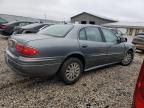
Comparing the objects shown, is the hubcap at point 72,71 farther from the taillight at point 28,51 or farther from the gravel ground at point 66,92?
the taillight at point 28,51

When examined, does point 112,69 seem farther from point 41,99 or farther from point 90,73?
point 41,99

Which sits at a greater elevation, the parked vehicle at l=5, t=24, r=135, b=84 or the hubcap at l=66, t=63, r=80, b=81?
the parked vehicle at l=5, t=24, r=135, b=84

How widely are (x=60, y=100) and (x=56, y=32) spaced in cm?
186

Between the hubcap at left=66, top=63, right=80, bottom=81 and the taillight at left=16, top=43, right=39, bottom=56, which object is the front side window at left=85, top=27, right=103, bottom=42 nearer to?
the hubcap at left=66, top=63, right=80, bottom=81

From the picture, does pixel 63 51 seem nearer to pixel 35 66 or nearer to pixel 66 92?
pixel 35 66

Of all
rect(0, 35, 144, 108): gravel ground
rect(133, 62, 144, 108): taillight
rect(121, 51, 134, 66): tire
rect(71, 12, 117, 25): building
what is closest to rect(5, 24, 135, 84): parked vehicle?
rect(0, 35, 144, 108): gravel ground

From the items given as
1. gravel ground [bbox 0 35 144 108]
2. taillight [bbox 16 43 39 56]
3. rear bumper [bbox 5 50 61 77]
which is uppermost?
taillight [bbox 16 43 39 56]

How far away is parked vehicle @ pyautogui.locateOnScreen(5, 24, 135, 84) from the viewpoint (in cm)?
371

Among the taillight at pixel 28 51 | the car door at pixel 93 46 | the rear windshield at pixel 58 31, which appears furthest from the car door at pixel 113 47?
the taillight at pixel 28 51

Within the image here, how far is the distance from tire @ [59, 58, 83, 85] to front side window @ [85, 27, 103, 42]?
2.69 feet

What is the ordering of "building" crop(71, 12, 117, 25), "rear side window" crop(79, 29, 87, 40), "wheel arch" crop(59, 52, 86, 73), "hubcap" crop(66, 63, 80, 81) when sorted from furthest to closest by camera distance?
"building" crop(71, 12, 117, 25)
"rear side window" crop(79, 29, 87, 40)
"hubcap" crop(66, 63, 80, 81)
"wheel arch" crop(59, 52, 86, 73)

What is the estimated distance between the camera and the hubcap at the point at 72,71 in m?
4.38

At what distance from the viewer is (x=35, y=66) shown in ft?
12.1

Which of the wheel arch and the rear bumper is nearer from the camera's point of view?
the rear bumper
